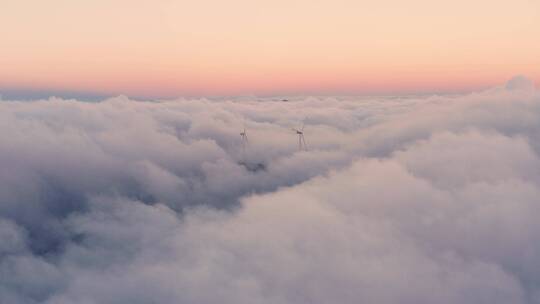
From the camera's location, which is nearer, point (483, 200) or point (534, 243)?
point (534, 243)

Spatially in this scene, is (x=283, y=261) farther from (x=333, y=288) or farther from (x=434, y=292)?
(x=434, y=292)

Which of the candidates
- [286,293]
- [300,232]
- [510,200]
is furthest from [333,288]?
[510,200]

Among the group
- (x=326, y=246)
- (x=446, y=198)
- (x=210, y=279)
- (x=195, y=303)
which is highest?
(x=446, y=198)

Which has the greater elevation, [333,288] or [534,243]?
[534,243]

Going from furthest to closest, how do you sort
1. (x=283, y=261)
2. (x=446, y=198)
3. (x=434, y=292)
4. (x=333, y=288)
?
(x=446, y=198) < (x=283, y=261) < (x=333, y=288) < (x=434, y=292)

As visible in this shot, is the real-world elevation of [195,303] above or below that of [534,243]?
below

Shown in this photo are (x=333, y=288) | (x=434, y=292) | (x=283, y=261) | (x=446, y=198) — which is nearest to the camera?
(x=434, y=292)

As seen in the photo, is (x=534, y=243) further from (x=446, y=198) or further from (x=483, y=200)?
(x=446, y=198)

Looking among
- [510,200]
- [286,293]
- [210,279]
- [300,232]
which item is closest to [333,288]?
[286,293]

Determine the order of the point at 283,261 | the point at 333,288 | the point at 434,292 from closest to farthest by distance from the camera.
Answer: the point at 434,292, the point at 333,288, the point at 283,261
